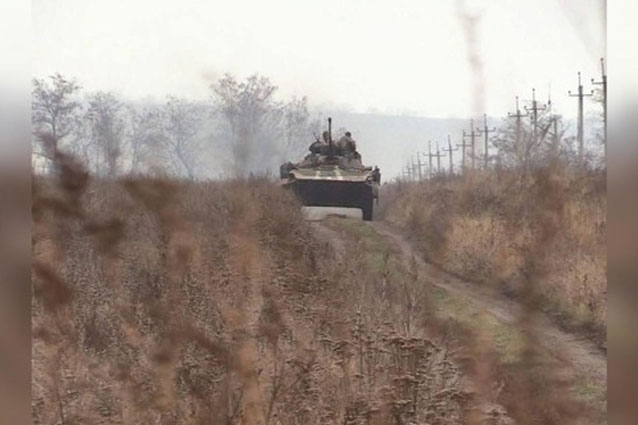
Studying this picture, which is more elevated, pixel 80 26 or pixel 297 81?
pixel 80 26

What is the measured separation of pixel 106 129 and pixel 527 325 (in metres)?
1.27

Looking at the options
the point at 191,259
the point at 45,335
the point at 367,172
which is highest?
the point at 367,172

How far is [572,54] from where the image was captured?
2.39m

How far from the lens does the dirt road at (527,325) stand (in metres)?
2.38

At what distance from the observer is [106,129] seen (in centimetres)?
236

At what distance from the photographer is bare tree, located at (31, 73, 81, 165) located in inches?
91.5

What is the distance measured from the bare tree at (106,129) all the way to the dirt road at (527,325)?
0.58 m

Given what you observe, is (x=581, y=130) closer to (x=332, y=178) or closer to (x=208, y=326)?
(x=332, y=178)

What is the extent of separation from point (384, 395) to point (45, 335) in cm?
93

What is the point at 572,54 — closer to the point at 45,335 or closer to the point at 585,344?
the point at 585,344

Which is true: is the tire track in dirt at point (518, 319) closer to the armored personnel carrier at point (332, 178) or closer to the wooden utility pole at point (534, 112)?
the armored personnel carrier at point (332, 178)

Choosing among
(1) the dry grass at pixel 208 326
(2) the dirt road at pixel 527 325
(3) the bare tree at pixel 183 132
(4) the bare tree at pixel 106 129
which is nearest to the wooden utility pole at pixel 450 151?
(2) the dirt road at pixel 527 325

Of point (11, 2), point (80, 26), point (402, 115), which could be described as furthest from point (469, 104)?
point (11, 2)

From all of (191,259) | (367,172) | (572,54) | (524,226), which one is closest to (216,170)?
(191,259)
